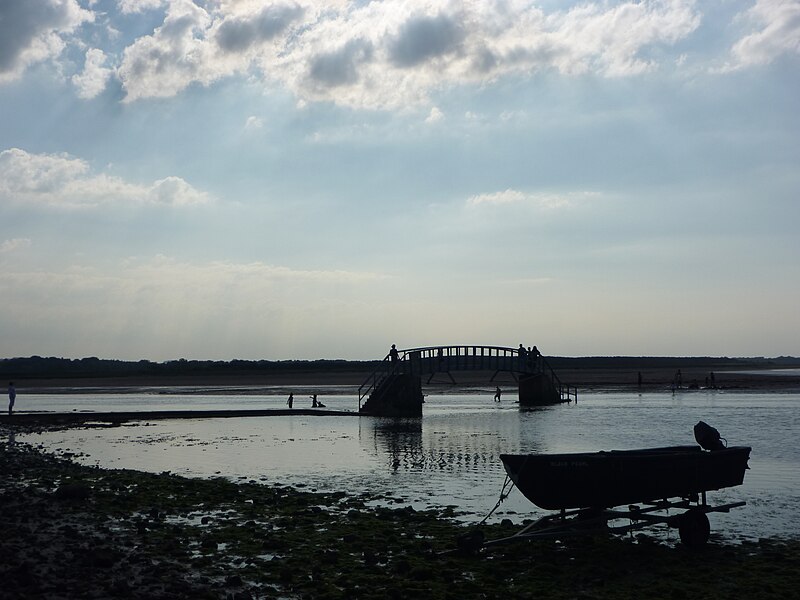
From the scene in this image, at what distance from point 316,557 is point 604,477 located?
527 cm

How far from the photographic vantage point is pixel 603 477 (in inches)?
563

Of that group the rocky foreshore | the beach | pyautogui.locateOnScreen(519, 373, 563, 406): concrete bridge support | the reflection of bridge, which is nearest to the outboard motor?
the beach

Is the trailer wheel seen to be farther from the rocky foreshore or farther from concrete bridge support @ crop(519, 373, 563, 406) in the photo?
concrete bridge support @ crop(519, 373, 563, 406)

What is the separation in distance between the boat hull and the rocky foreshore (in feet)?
2.63

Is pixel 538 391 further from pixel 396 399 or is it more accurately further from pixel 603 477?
pixel 603 477

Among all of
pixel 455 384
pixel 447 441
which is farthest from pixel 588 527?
pixel 455 384

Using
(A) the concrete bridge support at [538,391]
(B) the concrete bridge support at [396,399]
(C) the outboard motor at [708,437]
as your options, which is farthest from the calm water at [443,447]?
(A) the concrete bridge support at [538,391]

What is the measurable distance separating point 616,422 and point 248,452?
865 inches

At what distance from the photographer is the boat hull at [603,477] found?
14.1m

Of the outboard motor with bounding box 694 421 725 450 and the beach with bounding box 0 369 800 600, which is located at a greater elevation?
the outboard motor with bounding box 694 421 725 450

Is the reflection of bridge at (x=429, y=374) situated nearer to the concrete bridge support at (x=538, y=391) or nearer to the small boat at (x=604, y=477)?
the concrete bridge support at (x=538, y=391)

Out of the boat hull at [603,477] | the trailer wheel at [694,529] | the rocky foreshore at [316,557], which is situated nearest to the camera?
the rocky foreshore at [316,557]

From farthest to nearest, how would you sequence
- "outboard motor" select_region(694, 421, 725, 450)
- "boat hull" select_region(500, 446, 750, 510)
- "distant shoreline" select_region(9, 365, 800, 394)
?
"distant shoreline" select_region(9, 365, 800, 394) < "outboard motor" select_region(694, 421, 725, 450) < "boat hull" select_region(500, 446, 750, 510)

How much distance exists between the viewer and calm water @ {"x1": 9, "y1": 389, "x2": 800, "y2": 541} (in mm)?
18969
